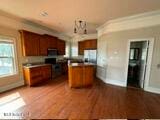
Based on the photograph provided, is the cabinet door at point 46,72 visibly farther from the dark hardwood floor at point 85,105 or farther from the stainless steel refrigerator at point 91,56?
the stainless steel refrigerator at point 91,56

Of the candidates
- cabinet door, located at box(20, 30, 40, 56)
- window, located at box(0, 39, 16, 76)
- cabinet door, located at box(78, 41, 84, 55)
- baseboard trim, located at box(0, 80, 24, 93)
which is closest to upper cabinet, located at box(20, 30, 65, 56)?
cabinet door, located at box(20, 30, 40, 56)

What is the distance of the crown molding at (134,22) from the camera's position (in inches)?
134

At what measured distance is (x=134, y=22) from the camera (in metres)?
3.79

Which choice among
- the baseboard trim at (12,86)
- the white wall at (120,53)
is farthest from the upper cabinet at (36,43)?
the white wall at (120,53)

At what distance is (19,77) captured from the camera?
4.21 meters

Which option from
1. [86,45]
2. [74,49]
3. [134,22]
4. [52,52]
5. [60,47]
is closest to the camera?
[134,22]

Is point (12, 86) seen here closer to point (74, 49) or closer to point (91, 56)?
point (91, 56)

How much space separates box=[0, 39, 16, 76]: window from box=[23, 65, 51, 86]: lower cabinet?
1.77ft

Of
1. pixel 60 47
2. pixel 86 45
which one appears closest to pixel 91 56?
pixel 86 45

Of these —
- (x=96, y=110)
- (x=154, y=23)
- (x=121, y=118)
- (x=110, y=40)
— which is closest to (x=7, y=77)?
(x=96, y=110)

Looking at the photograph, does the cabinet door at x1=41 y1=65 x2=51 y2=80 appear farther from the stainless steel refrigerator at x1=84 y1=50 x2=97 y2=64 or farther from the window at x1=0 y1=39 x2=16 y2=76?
the stainless steel refrigerator at x1=84 y1=50 x2=97 y2=64

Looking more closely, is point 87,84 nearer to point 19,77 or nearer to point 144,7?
point 19,77

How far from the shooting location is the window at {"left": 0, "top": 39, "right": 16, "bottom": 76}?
11.9 feet

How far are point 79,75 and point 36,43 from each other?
2736 millimetres
